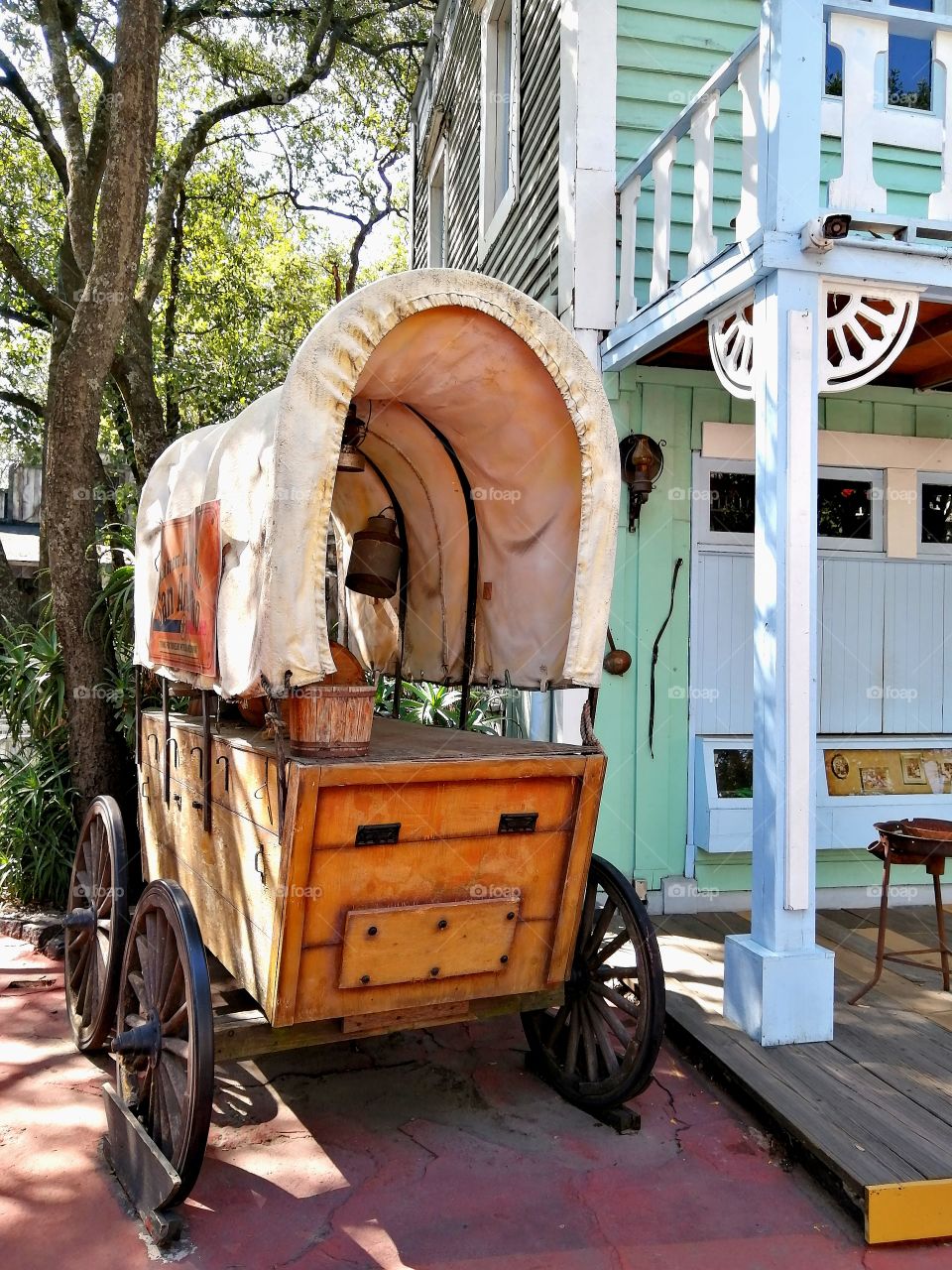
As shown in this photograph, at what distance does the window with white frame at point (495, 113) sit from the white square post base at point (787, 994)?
5920mm

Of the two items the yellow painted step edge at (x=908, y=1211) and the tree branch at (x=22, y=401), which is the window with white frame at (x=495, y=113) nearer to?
the yellow painted step edge at (x=908, y=1211)

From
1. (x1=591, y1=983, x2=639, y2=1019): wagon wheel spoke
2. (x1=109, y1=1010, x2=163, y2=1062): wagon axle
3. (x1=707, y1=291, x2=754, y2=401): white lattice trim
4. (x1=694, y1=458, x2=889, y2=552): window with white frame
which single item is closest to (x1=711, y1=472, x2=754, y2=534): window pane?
(x1=694, y1=458, x2=889, y2=552): window with white frame

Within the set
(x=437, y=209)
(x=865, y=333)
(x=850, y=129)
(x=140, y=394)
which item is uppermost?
(x=437, y=209)

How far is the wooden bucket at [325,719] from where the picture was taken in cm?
306

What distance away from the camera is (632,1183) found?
3.21 meters

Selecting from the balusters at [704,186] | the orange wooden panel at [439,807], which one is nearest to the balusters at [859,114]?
the balusters at [704,186]

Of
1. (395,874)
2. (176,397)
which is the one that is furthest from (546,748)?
(176,397)

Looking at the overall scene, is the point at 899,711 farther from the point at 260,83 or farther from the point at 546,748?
the point at 260,83

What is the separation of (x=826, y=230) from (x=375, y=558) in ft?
7.18

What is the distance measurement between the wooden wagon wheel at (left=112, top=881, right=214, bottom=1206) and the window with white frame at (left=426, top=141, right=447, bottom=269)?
8771 mm

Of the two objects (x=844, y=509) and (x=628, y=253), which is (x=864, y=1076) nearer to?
(x=844, y=509)

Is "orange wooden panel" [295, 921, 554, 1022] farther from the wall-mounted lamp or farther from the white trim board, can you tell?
the white trim board

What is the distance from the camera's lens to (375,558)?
422 cm

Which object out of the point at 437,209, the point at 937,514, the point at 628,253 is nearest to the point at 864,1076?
the point at 937,514
